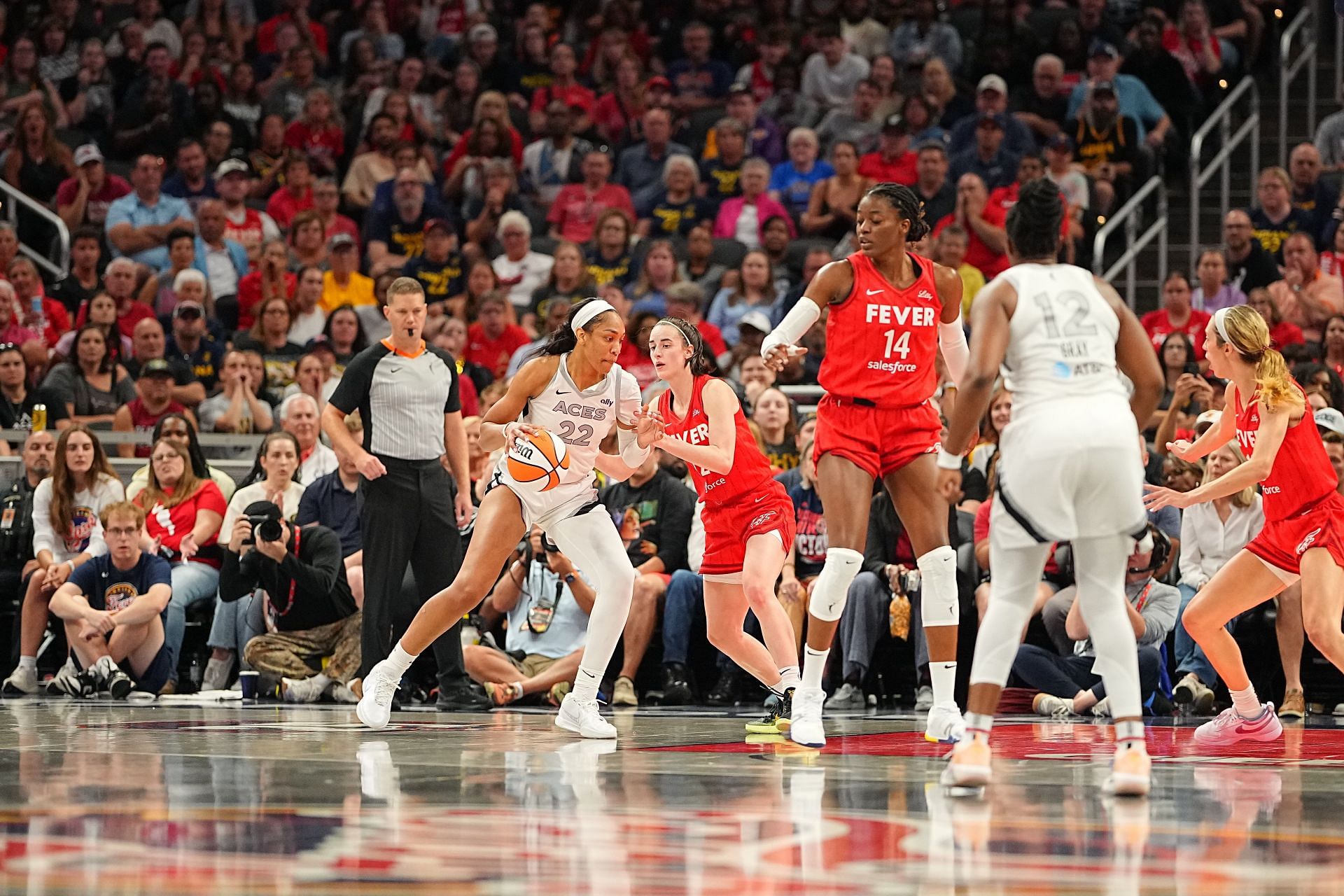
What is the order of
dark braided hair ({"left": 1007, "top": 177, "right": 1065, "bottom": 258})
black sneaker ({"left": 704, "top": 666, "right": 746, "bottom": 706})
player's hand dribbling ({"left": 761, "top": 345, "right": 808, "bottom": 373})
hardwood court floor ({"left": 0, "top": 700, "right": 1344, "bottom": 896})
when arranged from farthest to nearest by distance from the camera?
black sneaker ({"left": 704, "top": 666, "right": 746, "bottom": 706}) → player's hand dribbling ({"left": 761, "top": 345, "right": 808, "bottom": 373}) → dark braided hair ({"left": 1007, "top": 177, "right": 1065, "bottom": 258}) → hardwood court floor ({"left": 0, "top": 700, "right": 1344, "bottom": 896})

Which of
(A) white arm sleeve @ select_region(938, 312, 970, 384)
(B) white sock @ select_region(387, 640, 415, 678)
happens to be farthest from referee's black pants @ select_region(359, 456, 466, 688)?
(A) white arm sleeve @ select_region(938, 312, 970, 384)

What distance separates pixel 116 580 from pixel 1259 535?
22.9ft

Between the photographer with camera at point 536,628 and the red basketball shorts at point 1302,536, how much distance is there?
408 centimetres

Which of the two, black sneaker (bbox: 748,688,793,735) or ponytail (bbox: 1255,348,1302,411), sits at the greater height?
ponytail (bbox: 1255,348,1302,411)

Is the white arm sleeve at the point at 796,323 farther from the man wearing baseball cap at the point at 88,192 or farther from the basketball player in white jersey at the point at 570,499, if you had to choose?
the man wearing baseball cap at the point at 88,192

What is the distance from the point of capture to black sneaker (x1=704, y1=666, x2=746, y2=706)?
10320mm

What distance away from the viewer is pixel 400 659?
7.86 metres

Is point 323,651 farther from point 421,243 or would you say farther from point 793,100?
point 793,100

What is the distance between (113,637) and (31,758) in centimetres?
467

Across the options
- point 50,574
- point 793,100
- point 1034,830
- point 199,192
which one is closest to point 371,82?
point 199,192

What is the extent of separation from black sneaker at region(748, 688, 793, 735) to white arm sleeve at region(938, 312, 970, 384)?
1.57m

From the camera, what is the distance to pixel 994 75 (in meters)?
15.4

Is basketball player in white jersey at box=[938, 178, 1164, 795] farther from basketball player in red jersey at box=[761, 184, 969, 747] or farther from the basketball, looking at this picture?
the basketball

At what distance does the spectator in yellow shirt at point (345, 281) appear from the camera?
14211mm
